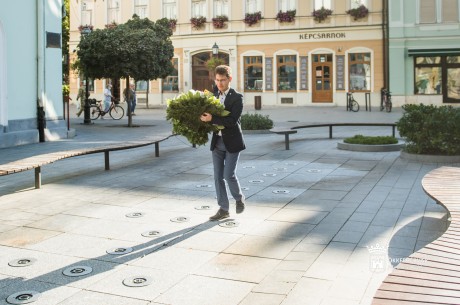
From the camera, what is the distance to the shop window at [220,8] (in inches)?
1454

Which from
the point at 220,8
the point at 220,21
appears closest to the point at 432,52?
the point at 220,21

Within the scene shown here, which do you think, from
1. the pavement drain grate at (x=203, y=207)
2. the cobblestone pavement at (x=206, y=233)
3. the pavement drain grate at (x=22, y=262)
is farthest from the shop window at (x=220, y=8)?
the pavement drain grate at (x=22, y=262)

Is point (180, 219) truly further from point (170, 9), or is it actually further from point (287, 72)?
point (170, 9)

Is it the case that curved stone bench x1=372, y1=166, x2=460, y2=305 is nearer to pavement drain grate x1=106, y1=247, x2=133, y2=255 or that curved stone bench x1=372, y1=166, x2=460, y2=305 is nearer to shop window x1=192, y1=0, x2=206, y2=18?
pavement drain grate x1=106, y1=247, x2=133, y2=255

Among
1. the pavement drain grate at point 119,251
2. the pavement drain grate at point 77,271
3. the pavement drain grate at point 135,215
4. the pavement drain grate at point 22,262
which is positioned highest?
the pavement drain grate at point 135,215

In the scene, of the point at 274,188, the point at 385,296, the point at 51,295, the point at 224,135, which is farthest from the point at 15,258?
the point at 274,188

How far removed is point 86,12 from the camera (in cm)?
4097

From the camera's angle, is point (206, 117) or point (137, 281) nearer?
point (137, 281)

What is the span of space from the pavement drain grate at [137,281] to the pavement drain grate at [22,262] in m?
1.04

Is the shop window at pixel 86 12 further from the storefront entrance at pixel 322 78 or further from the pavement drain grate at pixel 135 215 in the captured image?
the pavement drain grate at pixel 135 215

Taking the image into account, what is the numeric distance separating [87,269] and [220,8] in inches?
1341

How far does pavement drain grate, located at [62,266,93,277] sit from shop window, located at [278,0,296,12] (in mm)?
32494

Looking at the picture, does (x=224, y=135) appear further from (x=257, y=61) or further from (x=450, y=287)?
(x=257, y=61)

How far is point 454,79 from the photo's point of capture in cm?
3169
